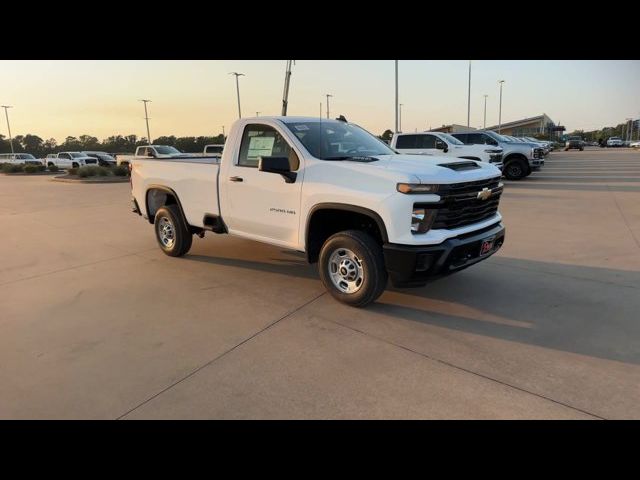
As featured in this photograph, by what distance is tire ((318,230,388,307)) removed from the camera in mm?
4199

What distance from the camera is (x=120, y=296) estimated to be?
505 cm

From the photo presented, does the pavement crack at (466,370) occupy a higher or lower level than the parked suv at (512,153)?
lower

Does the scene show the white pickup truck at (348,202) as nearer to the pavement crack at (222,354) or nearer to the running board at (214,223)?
the running board at (214,223)

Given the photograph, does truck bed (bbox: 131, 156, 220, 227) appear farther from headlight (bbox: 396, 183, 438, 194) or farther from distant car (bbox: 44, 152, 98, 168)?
distant car (bbox: 44, 152, 98, 168)

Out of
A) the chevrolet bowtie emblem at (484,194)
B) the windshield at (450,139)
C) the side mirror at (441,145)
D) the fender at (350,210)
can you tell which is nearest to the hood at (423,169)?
the chevrolet bowtie emblem at (484,194)

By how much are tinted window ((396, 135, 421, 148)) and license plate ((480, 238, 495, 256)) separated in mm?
11697

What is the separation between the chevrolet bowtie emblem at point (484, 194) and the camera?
172 inches

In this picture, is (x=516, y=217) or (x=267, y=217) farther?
(x=516, y=217)

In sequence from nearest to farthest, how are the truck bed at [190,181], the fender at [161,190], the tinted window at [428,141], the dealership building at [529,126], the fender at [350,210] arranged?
1. the fender at [350,210]
2. the truck bed at [190,181]
3. the fender at [161,190]
4. the tinted window at [428,141]
5. the dealership building at [529,126]

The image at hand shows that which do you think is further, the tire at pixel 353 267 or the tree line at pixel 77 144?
the tree line at pixel 77 144

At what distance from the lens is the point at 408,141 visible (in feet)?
51.4
